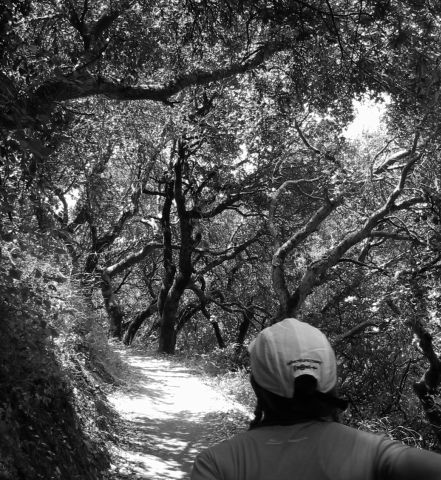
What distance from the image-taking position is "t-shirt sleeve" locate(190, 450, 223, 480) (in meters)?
1.33

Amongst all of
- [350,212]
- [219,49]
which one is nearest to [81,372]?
[219,49]

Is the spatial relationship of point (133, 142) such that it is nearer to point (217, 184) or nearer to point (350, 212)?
point (217, 184)

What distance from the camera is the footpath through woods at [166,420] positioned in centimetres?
662

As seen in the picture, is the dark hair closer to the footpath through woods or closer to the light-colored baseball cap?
the light-colored baseball cap

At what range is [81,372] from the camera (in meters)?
7.28

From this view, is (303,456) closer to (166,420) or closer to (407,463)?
(407,463)

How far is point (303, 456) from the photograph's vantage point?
1.34 meters

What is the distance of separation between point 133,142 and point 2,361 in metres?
10.4

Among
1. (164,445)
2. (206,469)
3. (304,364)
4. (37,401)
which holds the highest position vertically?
(304,364)

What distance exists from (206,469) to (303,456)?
0.23m

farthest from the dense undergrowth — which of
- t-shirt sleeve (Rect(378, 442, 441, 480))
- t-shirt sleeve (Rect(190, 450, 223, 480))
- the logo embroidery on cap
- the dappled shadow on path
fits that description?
t-shirt sleeve (Rect(378, 442, 441, 480))

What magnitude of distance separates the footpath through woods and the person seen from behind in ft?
16.3

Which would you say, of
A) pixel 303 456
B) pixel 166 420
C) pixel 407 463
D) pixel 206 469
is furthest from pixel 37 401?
pixel 166 420

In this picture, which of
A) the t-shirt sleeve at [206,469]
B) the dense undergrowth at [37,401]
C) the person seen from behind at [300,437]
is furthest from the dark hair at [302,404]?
the dense undergrowth at [37,401]
